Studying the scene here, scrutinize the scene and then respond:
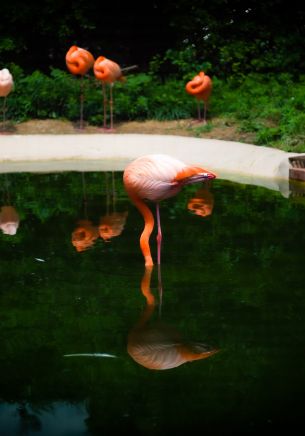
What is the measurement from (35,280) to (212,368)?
6.13ft

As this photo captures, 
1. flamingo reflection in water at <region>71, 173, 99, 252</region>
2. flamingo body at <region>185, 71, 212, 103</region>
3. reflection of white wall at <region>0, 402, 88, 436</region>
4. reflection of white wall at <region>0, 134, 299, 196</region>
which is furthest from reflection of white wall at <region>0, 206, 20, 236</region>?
flamingo body at <region>185, 71, 212, 103</region>

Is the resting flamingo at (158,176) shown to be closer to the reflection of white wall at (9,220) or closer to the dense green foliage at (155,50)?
the reflection of white wall at (9,220)

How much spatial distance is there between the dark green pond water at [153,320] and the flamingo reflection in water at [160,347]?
2 cm

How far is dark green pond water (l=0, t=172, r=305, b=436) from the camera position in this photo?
4359 millimetres

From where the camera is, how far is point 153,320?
558 centimetres

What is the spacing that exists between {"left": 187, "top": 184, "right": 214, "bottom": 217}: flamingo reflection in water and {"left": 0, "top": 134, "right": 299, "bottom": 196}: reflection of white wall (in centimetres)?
64

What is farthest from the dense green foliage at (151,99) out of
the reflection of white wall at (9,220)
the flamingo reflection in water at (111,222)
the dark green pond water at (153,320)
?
the reflection of white wall at (9,220)

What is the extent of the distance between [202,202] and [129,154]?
268 centimetres

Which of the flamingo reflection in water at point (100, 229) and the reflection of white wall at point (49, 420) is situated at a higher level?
the reflection of white wall at point (49, 420)

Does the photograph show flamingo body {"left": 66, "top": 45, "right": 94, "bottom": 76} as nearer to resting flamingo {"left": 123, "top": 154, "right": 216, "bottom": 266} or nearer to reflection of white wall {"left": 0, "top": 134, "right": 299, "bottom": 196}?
reflection of white wall {"left": 0, "top": 134, "right": 299, "bottom": 196}

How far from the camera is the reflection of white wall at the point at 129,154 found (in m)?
10.1

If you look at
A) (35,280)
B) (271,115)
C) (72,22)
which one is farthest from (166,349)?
(72,22)

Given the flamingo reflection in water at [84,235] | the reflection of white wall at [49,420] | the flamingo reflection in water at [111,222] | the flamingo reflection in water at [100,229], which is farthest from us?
the flamingo reflection in water at [111,222]

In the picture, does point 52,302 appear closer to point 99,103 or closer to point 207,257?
point 207,257
